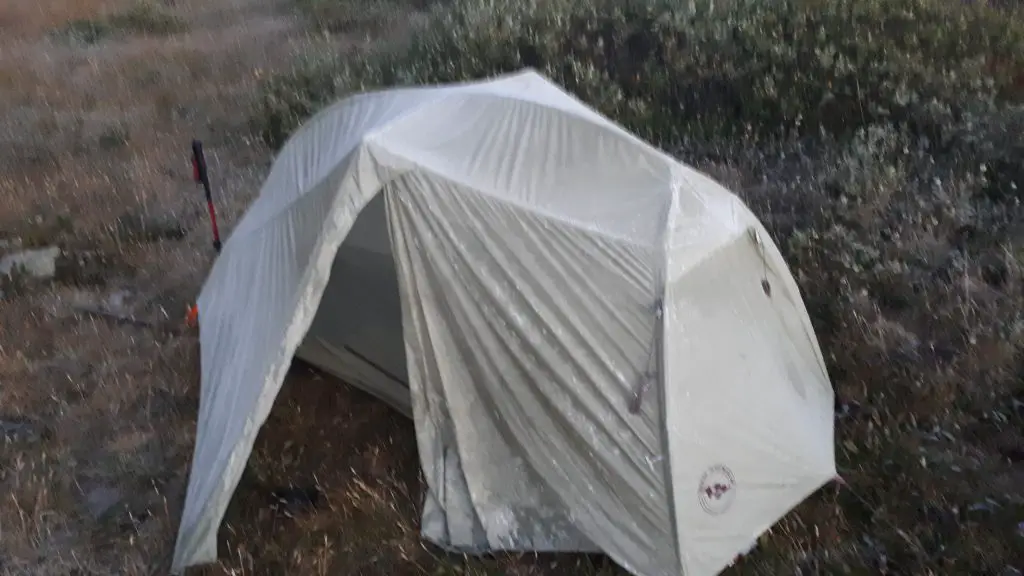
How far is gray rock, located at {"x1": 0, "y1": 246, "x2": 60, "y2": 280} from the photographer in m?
5.53

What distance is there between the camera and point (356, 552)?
10.9ft

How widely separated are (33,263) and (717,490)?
4702 millimetres

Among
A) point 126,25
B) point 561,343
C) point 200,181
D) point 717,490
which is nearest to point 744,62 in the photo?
point 200,181

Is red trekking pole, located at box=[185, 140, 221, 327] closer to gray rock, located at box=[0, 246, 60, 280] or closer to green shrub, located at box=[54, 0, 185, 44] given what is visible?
gray rock, located at box=[0, 246, 60, 280]

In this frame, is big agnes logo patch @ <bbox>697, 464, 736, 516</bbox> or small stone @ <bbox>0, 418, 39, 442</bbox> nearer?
big agnes logo patch @ <bbox>697, 464, 736, 516</bbox>

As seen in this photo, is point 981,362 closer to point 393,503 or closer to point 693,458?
point 693,458

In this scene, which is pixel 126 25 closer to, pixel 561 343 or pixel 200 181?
pixel 200 181

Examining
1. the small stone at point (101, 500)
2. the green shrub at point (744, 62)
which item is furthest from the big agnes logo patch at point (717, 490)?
the green shrub at point (744, 62)

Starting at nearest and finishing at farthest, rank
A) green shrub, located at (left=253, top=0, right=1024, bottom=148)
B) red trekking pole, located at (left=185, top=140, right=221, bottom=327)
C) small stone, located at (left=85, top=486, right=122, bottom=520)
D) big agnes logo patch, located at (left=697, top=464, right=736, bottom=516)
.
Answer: big agnes logo patch, located at (left=697, top=464, right=736, bottom=516), small stone, located at (left=85, top=486, right=122, bottom=520), red trekking pole, located at (left=185, top=140, right=221, bottom=327), green shrub, located at (left=253, top=0, right=1024, bottom=148)

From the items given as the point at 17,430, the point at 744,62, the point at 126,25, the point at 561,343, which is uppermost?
the point at 561,343

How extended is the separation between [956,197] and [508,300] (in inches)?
129

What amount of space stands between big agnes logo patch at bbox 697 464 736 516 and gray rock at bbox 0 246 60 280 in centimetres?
449

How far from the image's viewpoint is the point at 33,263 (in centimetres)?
561

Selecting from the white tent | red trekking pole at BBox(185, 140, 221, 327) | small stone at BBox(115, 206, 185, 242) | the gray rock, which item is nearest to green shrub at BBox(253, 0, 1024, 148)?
small stone at BBox(115, 206, 185, 242)
